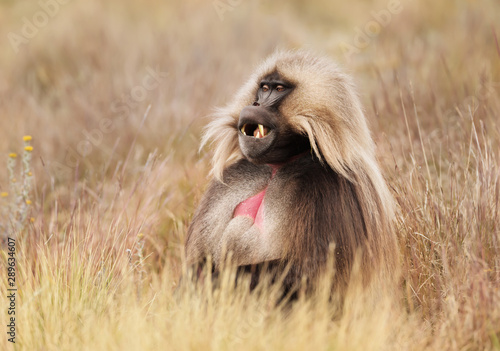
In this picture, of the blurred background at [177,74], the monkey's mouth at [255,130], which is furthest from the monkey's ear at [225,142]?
the blurred background at [177,74]

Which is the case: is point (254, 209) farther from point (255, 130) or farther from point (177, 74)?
point (177, 74)

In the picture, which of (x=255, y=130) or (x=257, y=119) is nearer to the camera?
(x=257, y=119)

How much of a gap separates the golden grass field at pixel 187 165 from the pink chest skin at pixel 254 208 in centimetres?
33

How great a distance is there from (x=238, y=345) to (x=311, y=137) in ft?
2.81

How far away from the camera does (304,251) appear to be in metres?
2.22

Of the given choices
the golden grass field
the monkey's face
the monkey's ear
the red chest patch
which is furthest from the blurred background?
the monkey's face

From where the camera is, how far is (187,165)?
A: 14.2ft

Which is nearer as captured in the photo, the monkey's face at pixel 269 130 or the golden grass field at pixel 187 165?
the golden grass field at pixel 187 165

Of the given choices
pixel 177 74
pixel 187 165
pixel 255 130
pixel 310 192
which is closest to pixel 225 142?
pixel 255 130

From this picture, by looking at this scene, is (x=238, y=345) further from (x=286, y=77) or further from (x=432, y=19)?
(x=432, y=19)

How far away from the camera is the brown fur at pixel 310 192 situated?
7.34 feet

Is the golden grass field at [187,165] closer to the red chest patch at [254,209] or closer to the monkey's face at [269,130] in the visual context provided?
the red chest patch at [254,209]

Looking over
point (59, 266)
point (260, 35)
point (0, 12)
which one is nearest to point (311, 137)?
point (59, 266)

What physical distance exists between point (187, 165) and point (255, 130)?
1.91 m
